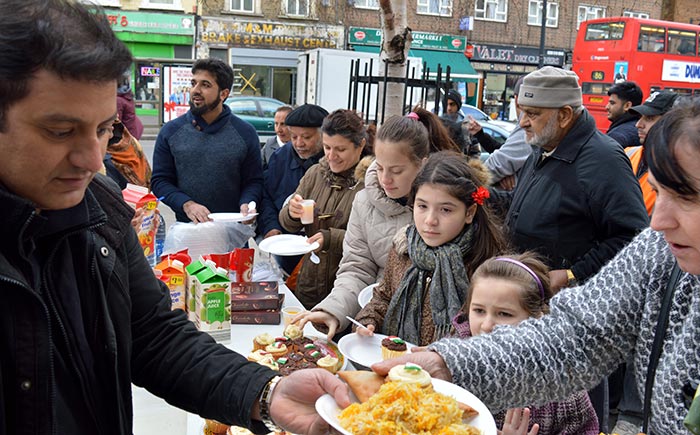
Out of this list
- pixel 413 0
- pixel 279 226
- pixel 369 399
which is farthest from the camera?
pixel 413 0

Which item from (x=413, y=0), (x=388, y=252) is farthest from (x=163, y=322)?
(x=413, y=0)

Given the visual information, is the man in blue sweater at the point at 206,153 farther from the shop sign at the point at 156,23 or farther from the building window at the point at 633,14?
the building window at the point at 633,14

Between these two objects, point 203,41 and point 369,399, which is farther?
point 203,41

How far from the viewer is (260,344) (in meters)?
2.79

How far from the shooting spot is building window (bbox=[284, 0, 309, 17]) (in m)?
25.2

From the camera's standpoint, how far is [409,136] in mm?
3387

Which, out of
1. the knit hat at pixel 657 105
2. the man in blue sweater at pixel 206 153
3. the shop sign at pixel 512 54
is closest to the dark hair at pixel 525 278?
the man in blue sweater at pixel 206 153

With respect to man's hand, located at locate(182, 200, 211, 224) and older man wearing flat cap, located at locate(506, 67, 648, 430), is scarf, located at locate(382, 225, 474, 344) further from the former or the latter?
man's hand, located at locate(182, 200, 211, 224)

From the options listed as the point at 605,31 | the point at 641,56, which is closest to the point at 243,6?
the point at 605,31

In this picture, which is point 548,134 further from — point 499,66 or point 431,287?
point 499,66

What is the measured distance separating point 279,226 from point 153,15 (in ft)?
68.6

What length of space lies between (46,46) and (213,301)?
2.00 metres

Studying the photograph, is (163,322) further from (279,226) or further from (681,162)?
(279,226)

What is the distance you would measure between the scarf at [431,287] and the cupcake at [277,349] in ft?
1.74
